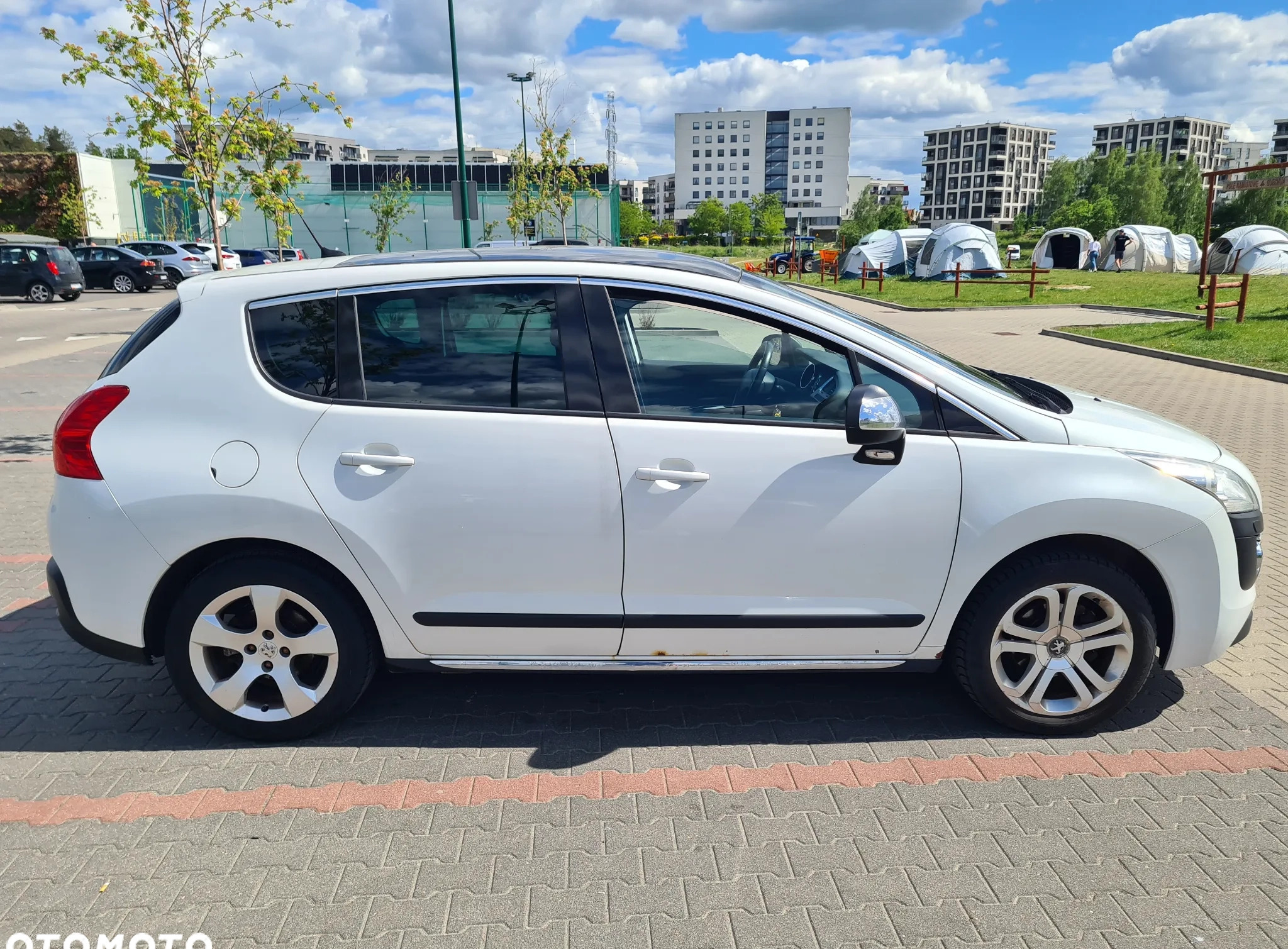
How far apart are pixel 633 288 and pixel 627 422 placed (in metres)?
0.51

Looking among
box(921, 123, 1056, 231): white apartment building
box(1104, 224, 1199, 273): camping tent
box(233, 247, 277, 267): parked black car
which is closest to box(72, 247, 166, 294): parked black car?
box(233, 247, 277, 267): parked black car

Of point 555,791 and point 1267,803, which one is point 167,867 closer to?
point 555,791

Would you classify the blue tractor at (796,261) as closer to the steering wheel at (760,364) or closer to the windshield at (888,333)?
the windshield at (888,333)

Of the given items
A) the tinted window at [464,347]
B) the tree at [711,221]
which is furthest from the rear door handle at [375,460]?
the tree at [711,221]

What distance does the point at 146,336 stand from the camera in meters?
3.40

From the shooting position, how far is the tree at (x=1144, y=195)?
78500 mm

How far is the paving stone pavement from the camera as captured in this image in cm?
253

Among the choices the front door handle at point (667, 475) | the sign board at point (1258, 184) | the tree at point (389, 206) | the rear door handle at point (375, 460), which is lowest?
the front door handle at point (667, 475)

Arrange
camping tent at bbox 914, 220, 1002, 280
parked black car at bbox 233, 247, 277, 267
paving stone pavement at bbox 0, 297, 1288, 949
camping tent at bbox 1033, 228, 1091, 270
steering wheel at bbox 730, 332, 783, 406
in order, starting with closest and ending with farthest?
paving stone pavement at bbox 0, 297, 1288, 949
steering wheel at bbox 730, 332, 783, 406
camping tent at bbox 914, 220, 1002, 280
parked black car at bbox 233, 247, 277, 267
camping tent at bbox 1033, 228, 1091, 270

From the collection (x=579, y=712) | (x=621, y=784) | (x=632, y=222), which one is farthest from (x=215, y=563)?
(x=632, y=222)

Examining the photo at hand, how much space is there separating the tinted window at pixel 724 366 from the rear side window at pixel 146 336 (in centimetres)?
160

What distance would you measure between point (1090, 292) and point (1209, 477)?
28.4 metres

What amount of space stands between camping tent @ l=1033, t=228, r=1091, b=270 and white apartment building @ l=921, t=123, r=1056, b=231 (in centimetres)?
11077

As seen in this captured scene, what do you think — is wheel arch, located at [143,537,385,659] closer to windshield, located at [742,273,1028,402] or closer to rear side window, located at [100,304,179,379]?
rear side window, located at [100,304,179,379]
